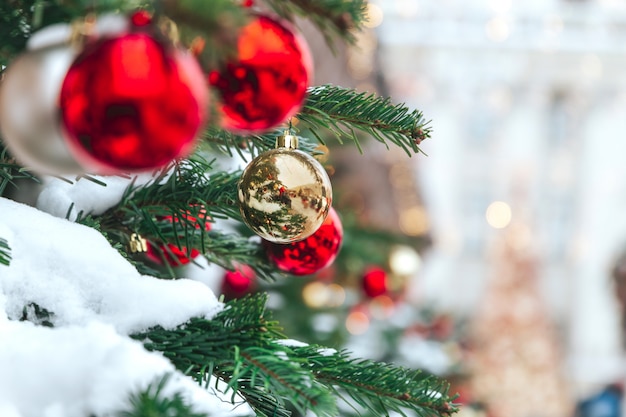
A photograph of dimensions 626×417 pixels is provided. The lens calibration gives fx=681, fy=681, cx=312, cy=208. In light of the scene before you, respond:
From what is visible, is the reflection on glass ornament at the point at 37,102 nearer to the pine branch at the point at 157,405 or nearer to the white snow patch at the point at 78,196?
the pine branch at the point at 157,405

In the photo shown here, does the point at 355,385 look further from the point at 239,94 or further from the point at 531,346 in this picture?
the point at 531,346

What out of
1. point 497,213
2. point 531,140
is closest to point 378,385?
point 497,213

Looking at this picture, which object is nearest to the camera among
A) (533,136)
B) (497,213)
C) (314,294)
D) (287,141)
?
(287,141)

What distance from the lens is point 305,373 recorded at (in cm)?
34

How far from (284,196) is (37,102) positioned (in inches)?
7.3

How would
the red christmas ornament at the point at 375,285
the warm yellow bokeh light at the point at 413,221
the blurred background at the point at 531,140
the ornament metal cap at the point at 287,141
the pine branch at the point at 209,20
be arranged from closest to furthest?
1. the pine branch at the point at 209,20
2. the ornament metal cap at the point at 287,141
3. the red christmas ornament at the point at 375,285
4. the warm yellow bokeh light at the point at 413,221
5. the blurred background at the point at 531,140

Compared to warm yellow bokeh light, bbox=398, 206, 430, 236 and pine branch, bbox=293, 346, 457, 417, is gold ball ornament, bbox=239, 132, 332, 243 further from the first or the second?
warm yellow bokeh light, bbox=398, 206, 430, 236

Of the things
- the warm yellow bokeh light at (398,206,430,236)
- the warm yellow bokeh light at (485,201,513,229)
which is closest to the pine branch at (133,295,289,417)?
the warm yellow bokeh light at (398,206,430,236)

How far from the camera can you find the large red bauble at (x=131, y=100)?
0.23 m

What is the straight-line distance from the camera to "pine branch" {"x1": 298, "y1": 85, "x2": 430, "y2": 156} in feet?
1.37

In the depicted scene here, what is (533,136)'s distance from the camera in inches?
255

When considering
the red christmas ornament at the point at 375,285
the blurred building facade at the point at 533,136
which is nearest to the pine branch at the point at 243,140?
the red christmas ornament at the point at 375,285

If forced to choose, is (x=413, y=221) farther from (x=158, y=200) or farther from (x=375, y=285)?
(x=158, y=200)

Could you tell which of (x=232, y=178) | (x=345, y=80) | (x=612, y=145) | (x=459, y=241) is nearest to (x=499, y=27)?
(x=612, y=145)
